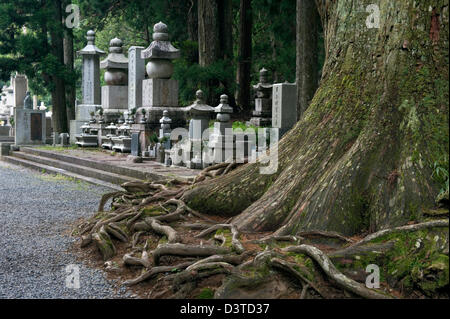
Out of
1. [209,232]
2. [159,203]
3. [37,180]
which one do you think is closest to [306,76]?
[37,180]

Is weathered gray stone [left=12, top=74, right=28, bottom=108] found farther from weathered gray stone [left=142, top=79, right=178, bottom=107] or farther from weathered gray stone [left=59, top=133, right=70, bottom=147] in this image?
weathered gray stone [left=142, top=79, right=178, bottom=107]

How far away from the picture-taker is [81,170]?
42.7ft

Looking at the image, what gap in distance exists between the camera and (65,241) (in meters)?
6.18

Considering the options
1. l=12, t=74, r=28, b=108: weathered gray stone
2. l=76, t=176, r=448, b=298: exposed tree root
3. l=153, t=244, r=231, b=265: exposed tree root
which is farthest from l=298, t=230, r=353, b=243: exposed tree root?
l=12, t=74, r=28, b=108: weathered gray stone

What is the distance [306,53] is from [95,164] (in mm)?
5066

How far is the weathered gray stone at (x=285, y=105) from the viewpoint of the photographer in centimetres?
1328

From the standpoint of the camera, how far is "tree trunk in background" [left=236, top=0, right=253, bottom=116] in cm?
1954

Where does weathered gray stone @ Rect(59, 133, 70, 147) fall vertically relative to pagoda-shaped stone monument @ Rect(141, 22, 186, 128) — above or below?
below

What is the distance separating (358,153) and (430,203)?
718 millimetres

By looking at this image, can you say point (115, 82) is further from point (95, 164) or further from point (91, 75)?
point (95, 164)

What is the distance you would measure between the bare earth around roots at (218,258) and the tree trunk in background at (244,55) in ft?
46.4

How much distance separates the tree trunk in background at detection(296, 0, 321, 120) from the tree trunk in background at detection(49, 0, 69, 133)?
10.7 m

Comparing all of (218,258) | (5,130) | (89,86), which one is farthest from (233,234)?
(5,130)

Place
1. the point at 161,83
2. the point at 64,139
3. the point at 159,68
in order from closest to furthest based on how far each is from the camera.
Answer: the point at 159,68 < the point at 161,83 < the point at 64,139
